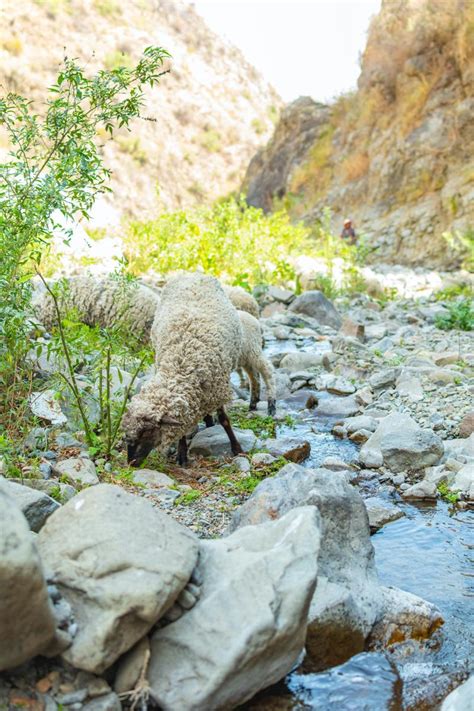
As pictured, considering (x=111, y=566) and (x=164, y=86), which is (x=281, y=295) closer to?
(x=111, y=566)

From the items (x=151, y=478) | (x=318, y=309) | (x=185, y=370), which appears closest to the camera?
(x=151, y=478)

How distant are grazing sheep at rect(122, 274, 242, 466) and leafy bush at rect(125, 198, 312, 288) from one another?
5809 millimetres

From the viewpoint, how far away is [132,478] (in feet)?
15.0

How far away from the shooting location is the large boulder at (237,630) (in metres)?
2.47

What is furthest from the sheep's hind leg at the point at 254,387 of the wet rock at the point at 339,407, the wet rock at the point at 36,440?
the wet rock at the point at 36,440

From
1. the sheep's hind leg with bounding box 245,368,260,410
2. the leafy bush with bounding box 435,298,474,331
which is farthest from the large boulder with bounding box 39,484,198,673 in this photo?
the leafy bush with bounding box 435,298,474,331

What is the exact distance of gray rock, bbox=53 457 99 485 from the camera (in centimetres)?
425

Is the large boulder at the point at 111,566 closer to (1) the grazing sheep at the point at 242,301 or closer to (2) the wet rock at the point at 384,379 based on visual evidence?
(2) the wet rock at the point at 384,379

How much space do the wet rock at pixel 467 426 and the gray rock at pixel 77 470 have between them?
304 centimetres

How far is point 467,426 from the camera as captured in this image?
5758 millimetres

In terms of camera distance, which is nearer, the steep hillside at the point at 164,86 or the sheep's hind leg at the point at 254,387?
the sheep's hind leg at the point at 254,387

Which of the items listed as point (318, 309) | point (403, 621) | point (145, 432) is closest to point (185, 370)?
point (145, 432)

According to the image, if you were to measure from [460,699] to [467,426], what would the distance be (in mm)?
3450

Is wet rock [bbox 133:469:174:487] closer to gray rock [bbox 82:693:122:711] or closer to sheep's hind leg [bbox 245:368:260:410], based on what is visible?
gray rock [bbox 82:693:122:711]
